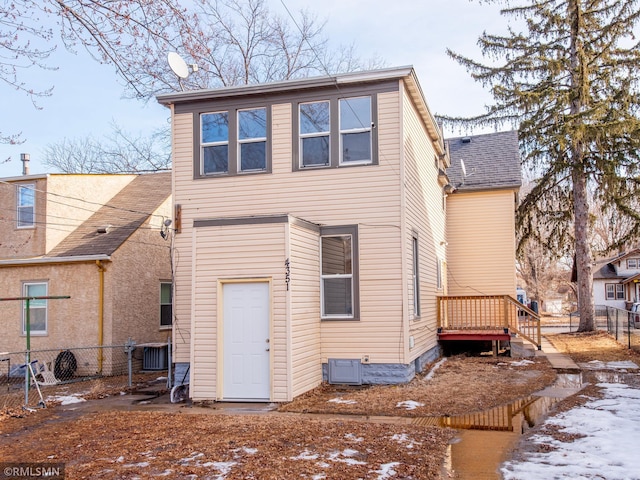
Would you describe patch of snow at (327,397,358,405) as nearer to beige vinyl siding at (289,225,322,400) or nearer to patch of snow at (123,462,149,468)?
beige vinyl siding at (289,225,322,400)

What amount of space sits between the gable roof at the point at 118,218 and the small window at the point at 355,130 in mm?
7026

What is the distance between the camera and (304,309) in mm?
10969

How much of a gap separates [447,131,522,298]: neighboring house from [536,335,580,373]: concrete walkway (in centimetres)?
211

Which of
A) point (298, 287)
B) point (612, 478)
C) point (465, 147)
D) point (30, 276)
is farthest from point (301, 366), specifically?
point (465, 147)

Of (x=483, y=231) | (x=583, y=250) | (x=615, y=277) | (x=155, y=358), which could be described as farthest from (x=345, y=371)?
(x=615, y=277)

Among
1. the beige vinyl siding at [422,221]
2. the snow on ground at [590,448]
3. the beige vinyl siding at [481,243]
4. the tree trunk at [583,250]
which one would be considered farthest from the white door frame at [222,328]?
the tree trunk at [583,250]

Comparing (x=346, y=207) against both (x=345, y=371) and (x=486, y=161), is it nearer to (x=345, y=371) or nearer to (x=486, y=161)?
(x=345, y=371)

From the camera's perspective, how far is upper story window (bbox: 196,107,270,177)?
12.5 m

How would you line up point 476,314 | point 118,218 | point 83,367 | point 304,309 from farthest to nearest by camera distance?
point 476,314 < point 118,218 < point 83,367 < point 304,309

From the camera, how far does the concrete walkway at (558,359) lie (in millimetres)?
13727

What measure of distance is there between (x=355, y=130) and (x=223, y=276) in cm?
412

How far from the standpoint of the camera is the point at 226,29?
24.5 m

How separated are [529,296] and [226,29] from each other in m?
38.6

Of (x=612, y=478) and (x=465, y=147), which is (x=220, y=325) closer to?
(x=612, y=478)
